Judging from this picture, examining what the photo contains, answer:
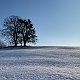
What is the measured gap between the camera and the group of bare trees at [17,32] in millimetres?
67125

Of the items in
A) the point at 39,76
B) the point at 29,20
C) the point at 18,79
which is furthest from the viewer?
the point at 29,20

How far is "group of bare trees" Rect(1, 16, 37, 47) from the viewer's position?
67.1 metres

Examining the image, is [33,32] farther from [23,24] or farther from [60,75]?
[60,75]

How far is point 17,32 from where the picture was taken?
6806cm

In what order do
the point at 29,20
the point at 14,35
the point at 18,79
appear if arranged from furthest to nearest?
the point at 29,20 < the point at 14,35 < the point at 18,79

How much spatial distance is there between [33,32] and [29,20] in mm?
5304

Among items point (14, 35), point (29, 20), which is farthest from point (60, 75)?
point (29, 20)

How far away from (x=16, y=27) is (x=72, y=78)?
57108 millimetres

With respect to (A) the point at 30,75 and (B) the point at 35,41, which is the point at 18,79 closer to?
(A) the point at 30,75

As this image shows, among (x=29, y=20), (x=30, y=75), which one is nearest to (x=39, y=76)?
(x=30, y=75)

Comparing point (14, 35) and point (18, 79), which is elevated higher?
point (14, 35)

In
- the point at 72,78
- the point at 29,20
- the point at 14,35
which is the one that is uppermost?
the point at 29,20

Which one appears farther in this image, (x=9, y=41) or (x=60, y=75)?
(x=9, y=41)

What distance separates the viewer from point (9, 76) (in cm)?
1329
